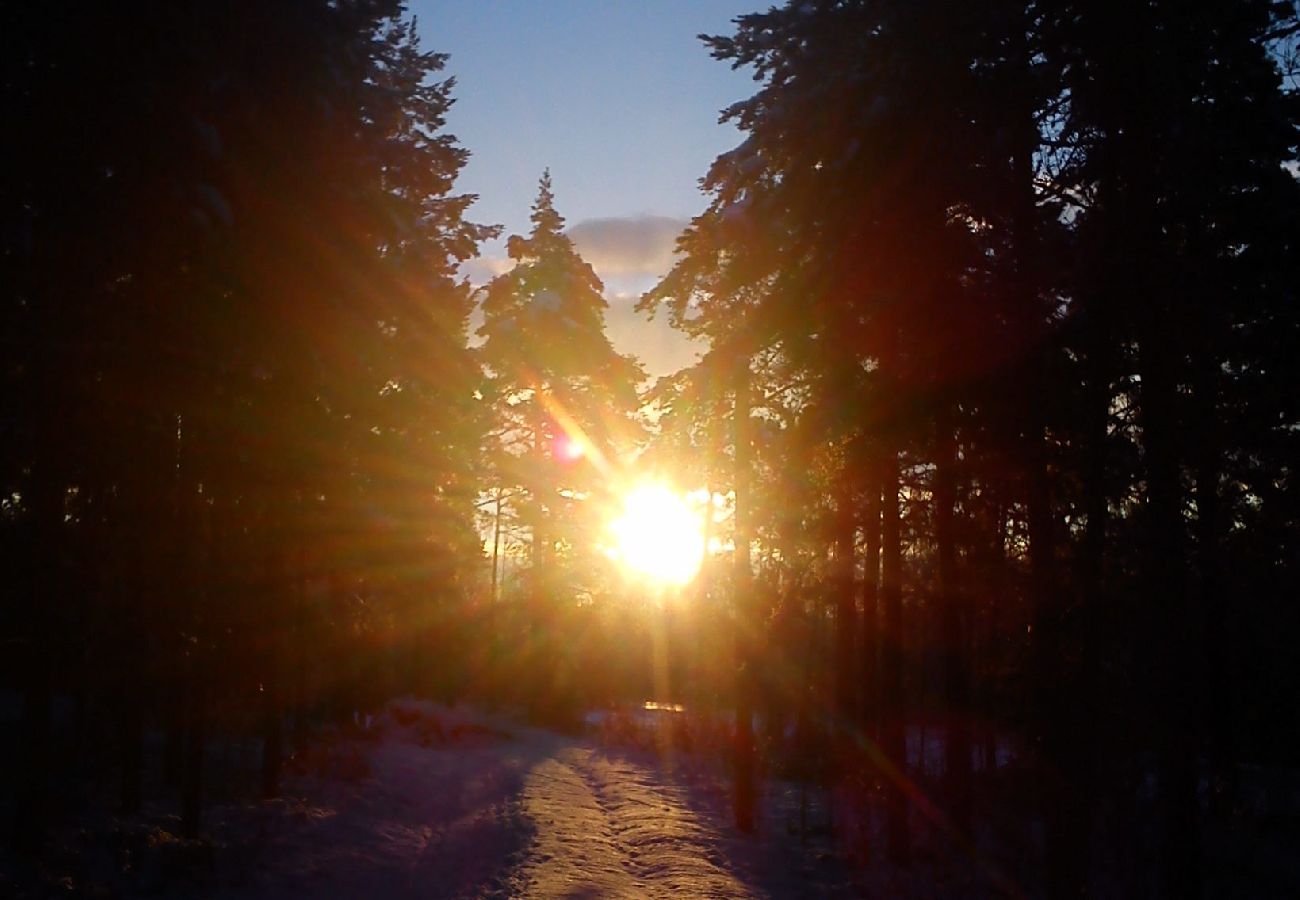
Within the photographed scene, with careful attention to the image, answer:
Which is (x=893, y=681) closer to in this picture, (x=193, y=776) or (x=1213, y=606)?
(x=1213, y=606)

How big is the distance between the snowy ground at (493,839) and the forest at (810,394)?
1136 millimetres

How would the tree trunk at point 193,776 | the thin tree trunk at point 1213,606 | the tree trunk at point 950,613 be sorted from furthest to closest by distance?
1. the tree trunk at point 950,613
2. the thin tree trunk at point 1213,606
3. the tree trunk at point 193,776

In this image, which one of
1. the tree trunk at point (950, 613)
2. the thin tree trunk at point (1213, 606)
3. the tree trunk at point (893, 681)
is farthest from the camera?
the tree trunk at point (950, 613)

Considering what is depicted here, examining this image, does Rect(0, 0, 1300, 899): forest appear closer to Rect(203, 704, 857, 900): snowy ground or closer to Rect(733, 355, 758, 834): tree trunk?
Rect(733, 355, 758, 834): tree trunk

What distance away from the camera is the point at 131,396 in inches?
→ 519

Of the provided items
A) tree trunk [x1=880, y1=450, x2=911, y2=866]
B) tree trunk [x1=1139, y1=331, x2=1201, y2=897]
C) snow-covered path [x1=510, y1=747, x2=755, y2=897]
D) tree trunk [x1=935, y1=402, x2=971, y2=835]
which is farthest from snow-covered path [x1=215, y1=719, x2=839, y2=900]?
tree trunk [x1=1139, y1=331, x2=1201, y2=897]

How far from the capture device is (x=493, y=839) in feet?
55.2

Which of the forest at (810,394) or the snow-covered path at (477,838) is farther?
the snow-covered path at (477,838)

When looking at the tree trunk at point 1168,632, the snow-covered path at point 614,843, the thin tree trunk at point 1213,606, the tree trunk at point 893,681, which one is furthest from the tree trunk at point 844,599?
the tree trunk at point 1168,632

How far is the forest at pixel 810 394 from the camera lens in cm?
1162

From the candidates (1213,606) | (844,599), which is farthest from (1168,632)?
(844,599)

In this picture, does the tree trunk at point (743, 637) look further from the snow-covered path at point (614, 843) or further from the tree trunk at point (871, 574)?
the tree trunk at point (871, 574)

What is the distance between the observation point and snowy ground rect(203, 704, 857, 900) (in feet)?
44.3

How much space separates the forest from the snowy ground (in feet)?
3.73
